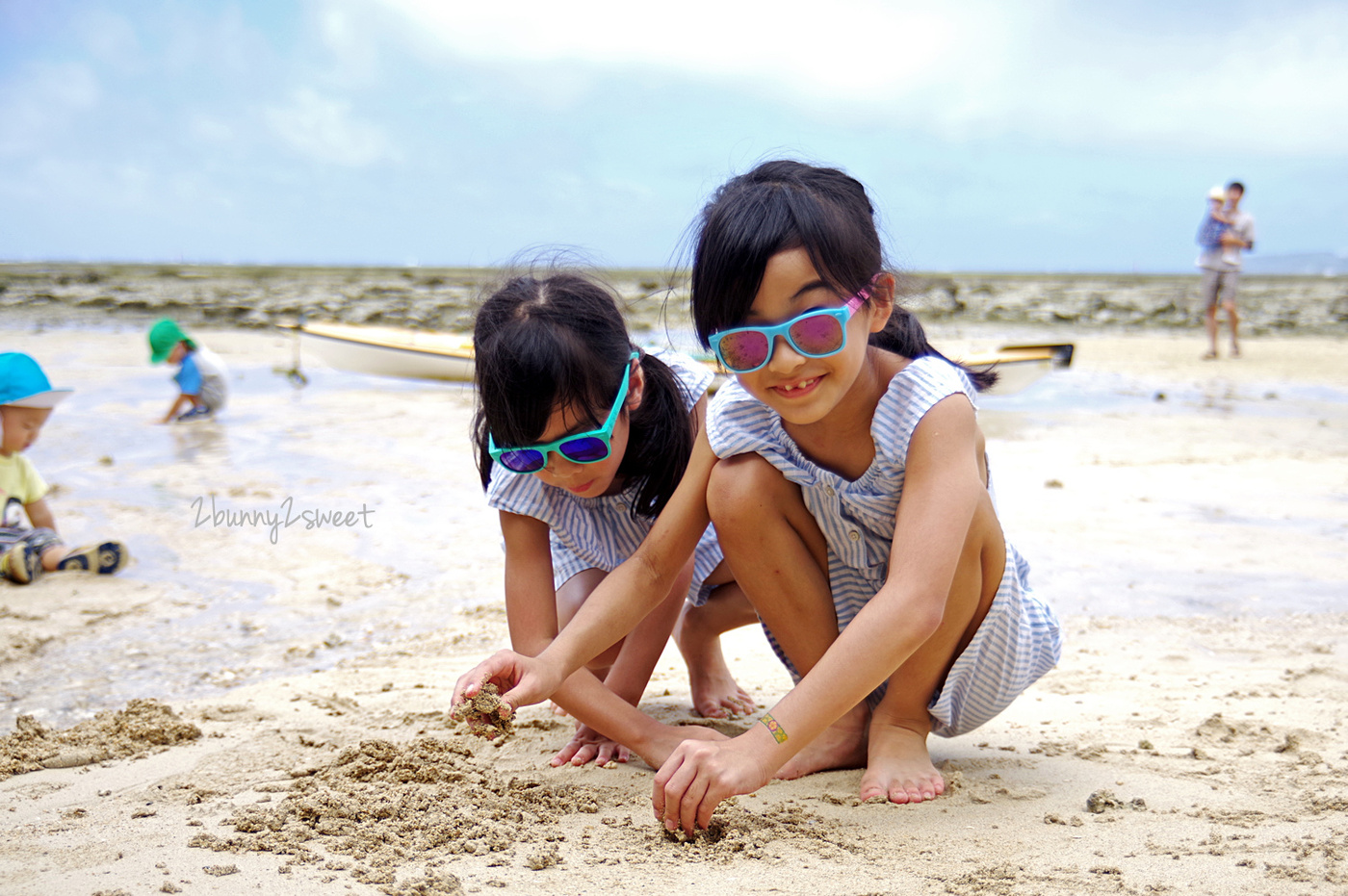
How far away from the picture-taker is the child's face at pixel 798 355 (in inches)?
65.8

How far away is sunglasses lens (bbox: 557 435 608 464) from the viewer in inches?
78.5

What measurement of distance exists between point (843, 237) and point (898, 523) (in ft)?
1.59

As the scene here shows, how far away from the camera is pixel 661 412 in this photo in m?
2.21

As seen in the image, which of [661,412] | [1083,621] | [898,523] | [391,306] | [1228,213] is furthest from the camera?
[391,306]

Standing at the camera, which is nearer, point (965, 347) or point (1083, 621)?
point (1083, 621)

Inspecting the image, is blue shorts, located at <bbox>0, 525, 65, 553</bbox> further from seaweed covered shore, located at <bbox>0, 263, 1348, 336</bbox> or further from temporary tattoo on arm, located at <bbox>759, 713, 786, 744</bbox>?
seaweed covered shore, located at <bbox>0, 263, 1348, 336</bbox>

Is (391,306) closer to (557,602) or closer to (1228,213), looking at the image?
(1228,213)

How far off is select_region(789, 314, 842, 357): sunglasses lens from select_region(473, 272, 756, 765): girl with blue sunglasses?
1.59ft

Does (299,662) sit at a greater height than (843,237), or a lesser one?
lesser

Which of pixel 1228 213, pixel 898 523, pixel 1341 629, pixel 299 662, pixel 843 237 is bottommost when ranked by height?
pixel 299 662

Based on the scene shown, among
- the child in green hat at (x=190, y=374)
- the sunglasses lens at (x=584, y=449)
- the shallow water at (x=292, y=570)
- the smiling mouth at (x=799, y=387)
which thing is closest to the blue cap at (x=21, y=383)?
the shallow water at (x=292, y=570)

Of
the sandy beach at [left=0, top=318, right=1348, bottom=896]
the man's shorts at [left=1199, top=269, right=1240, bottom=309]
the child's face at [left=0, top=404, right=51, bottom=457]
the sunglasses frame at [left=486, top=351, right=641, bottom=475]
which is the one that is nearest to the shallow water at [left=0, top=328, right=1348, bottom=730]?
the sandy beach at [left=0, top=318, right=1348, bottom=896]

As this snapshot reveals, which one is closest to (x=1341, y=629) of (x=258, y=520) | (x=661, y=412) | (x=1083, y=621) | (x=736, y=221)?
A: (x=1083, y=621)

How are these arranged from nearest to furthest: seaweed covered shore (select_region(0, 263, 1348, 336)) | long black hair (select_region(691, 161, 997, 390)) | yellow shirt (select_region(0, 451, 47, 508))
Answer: long black hair (select_region(691, 161, 997, 390)), yellow shirt (select_region(0, 451, 47, 508)), seaweed covered shore (select_region(0, 263, 1348, 336))
